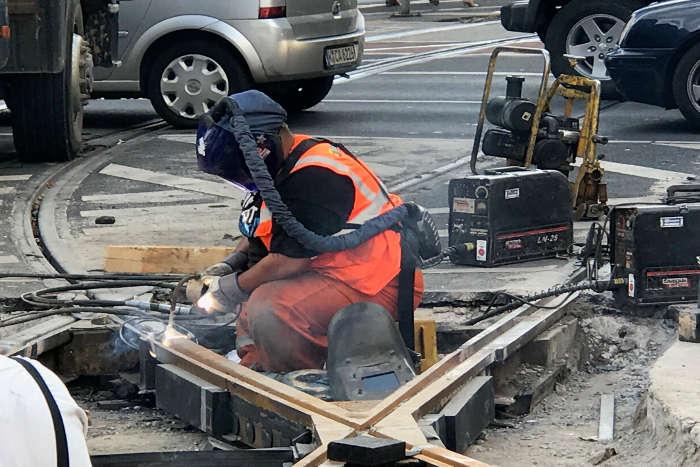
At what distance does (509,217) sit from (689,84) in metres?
4.95

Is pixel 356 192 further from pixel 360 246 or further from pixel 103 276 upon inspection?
pixel 103 276

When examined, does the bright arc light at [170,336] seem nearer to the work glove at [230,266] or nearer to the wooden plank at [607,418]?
the work glove at [230,266]

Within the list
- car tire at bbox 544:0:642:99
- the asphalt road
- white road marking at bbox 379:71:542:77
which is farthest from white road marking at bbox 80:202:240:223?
white road marking at bbox 379:71:542:77

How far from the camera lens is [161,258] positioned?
8.37 meters

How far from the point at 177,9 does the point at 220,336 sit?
7.60 meters

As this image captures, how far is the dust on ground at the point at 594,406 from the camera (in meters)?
5.87

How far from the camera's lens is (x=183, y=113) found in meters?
14.1

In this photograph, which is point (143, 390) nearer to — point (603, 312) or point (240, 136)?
point (240, 136)

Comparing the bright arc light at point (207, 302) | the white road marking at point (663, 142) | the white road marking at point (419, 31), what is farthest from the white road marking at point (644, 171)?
the white road marking at point (419, 31)

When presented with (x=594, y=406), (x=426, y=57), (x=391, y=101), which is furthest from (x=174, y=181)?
(x=426, y=57)

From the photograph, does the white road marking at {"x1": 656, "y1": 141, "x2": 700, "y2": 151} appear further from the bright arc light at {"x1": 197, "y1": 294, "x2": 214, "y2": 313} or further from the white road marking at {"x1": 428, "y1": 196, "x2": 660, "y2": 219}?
the bright arc light at {"x1": 197, "y1": 294, "x2": 214, "y2": 313}

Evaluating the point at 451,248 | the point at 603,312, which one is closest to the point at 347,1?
the point at 451,248

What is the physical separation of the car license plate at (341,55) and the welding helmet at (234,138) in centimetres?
797

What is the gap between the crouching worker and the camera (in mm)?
6324
